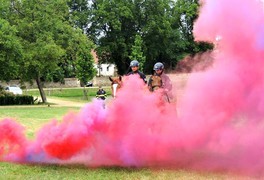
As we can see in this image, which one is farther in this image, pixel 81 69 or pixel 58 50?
pixel 81 69

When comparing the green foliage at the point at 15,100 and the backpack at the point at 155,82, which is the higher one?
the backpack at the point at 155,82

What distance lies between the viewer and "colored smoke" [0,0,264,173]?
9188 mm

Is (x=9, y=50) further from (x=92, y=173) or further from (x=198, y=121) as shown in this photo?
(x=198, y=121)

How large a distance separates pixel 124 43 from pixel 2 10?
32418 millimetres

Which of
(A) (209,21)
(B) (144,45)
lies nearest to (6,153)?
(A) (209,21)

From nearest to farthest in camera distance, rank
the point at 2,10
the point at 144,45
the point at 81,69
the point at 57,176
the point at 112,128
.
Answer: the point at 57,176 < the point at 112,128 < the point at 2,10 < the point at 81,69 < the point at 144,45

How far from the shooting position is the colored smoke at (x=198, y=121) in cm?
919

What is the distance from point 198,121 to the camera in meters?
9.70

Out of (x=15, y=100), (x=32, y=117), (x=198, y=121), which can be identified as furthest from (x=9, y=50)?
(x=198, y=121)

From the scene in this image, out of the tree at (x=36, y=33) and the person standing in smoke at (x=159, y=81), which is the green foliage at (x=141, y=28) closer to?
the tree at (x=36, y=33)

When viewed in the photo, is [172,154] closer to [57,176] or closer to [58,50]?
[57,176]

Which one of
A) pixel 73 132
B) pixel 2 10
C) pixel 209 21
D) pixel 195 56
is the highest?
pixel 2 10

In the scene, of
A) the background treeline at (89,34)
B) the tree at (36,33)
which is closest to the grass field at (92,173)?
the background treeline at (89,34)

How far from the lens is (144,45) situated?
72.1 metres
